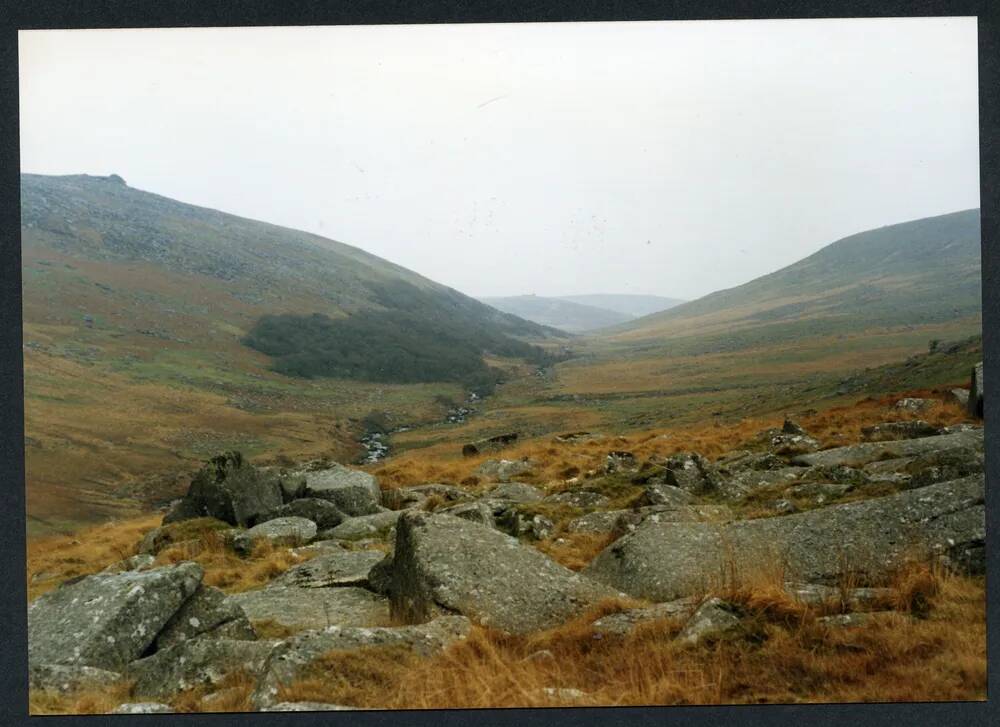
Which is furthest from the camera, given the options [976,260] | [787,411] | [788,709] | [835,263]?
[835,263]

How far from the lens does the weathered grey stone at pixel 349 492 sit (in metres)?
10.2

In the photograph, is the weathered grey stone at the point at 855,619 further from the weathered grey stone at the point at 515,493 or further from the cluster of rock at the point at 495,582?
the weathered grey stone at the point at 515,493

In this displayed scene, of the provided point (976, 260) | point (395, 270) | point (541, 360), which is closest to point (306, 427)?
point (395, 270)

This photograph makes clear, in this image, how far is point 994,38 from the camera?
726 centimetres

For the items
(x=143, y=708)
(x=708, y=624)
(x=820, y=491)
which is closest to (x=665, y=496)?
(x=820, y=491)

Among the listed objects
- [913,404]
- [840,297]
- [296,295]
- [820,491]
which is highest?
[296,295]

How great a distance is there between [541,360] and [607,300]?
3.18 m

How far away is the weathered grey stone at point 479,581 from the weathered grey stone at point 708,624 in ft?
2.85

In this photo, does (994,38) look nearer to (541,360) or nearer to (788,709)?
(788,709)

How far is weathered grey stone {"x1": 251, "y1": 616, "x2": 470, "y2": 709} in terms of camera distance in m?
5.20

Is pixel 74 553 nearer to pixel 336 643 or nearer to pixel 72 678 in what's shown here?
pixel 72 678

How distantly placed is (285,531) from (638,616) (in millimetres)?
5389

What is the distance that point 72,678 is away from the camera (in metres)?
5.60

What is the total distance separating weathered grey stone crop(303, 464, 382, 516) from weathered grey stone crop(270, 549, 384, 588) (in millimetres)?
2139
